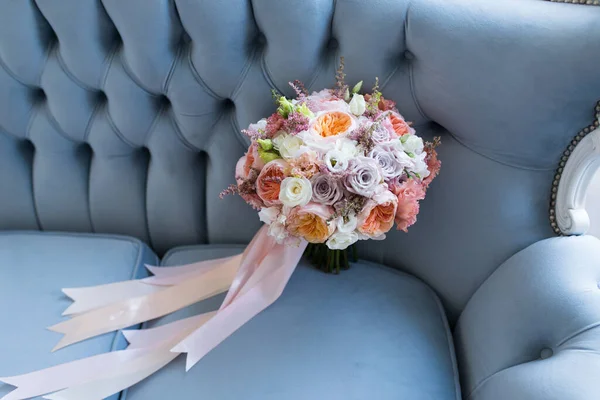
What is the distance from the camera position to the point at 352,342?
0.96 meters

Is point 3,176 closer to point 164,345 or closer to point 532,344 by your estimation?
point 164,345

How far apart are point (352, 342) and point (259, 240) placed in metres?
0.29

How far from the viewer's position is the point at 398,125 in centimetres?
90

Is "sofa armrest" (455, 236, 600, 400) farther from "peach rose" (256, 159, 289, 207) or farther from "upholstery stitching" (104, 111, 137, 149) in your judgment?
"upholstery stitching" (104, 111, 137, 149)

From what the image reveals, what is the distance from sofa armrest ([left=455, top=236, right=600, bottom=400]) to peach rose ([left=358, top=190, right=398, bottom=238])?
28 cm

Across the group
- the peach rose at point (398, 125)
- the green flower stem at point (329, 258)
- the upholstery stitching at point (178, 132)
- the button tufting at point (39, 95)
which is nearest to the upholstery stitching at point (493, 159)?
the peach rose at point (398, 125)

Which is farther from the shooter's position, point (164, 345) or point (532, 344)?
point (164, 345)

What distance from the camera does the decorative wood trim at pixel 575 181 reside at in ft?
2.79

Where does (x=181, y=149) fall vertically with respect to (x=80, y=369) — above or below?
above

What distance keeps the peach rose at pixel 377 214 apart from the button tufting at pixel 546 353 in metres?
0.33

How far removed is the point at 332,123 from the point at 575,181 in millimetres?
445

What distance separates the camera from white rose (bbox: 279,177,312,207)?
0.79 m

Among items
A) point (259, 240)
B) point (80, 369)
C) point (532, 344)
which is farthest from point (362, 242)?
point (80, 369)

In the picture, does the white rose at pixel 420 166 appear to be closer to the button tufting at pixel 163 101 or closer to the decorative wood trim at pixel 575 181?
the decorative wood trim at pixel 575 181
